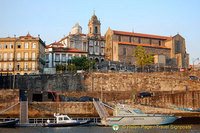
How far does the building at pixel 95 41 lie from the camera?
98.6 m

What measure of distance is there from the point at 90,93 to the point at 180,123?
1940 centimetres

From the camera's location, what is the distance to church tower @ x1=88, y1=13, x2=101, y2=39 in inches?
3997

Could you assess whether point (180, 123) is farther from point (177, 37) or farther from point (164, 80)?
point (177, 37)

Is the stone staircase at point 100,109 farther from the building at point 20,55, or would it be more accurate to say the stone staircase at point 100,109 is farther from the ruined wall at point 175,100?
the building at point 20,55

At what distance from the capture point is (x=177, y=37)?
104 meters

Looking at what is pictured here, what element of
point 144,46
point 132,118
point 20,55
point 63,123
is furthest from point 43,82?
point 144,46

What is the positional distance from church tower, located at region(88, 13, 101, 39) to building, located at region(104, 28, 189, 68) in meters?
3.52

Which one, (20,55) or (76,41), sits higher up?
(76,41)

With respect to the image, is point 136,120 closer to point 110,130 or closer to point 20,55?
point 110,130

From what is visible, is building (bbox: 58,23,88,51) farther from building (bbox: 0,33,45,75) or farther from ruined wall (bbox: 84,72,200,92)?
ruined wall (bbox: 84,72,200,92)

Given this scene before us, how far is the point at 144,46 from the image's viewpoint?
319 feet

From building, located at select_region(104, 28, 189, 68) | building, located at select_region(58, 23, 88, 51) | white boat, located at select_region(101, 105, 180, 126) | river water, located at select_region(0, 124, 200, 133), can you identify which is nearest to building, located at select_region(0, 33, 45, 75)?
building, located at select_region(58, 23, 88, 51)

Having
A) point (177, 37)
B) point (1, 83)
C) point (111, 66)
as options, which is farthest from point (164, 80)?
point (177, 37)

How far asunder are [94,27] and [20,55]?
36.7 m
